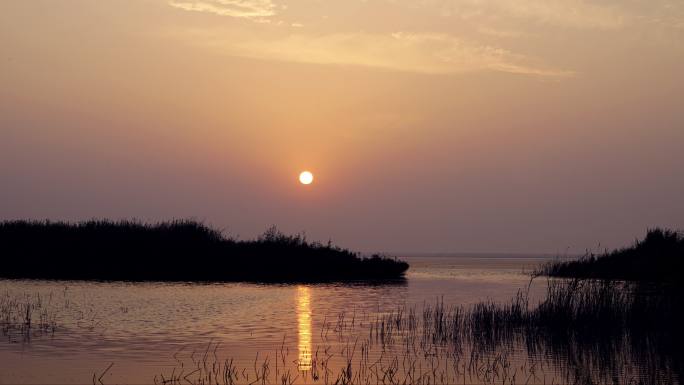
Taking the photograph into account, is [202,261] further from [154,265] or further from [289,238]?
[289,238]

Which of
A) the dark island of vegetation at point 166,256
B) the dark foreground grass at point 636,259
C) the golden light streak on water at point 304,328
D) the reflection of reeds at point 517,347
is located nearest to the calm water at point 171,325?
the golden light streak on water at point 304,328

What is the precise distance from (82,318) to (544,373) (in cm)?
1532

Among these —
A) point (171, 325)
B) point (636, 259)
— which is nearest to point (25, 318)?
point (171, 325)

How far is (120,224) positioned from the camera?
5931cm

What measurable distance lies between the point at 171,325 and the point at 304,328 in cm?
418

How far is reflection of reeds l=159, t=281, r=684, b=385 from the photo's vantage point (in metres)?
16.5

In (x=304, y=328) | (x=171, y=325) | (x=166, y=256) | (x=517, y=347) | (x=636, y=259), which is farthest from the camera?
(x=166, y=256)

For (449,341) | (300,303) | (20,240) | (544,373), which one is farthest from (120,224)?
(544,373)

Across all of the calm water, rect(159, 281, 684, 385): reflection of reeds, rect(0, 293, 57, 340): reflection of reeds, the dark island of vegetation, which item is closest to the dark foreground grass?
the calm water

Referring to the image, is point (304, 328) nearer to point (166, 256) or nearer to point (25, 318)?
point (25, 318)

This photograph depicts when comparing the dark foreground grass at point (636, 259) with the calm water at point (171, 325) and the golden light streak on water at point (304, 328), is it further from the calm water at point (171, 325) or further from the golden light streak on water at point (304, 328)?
the golden light streak on water at point (304, 328)

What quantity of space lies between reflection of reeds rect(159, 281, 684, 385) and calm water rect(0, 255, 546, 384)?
1.37ft

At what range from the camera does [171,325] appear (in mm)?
24062

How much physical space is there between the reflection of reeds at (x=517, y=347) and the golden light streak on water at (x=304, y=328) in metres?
0.21
